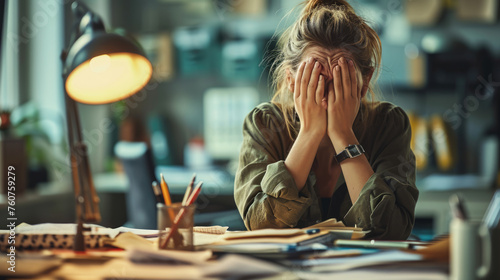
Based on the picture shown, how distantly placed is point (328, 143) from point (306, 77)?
0.19 m

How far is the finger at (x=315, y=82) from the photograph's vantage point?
1163 millimetres

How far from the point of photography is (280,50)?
4.34ft

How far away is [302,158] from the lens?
1.16 m

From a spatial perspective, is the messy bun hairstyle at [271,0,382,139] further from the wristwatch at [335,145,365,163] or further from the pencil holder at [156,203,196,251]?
the pencil holder at [156,203,196,251]

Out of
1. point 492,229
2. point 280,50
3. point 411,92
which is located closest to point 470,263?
point 492,229

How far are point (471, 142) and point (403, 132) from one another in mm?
1972

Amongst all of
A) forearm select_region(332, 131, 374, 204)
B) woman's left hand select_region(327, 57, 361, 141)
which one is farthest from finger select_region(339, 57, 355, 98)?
forearm select_region(332, 131, 374, 204)

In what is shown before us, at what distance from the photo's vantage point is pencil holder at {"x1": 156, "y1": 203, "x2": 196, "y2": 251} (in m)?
0.81

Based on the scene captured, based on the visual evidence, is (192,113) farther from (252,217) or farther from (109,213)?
(252,217)

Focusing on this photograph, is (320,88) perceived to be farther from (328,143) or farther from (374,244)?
(374,244)

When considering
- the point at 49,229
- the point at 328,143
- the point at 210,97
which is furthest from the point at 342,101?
the point at 210,97

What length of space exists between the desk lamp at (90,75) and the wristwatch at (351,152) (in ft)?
1.50

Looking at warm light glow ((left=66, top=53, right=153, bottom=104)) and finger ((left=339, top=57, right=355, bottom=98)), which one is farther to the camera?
finger ((left=339, top=57, right=355, bottom=98))

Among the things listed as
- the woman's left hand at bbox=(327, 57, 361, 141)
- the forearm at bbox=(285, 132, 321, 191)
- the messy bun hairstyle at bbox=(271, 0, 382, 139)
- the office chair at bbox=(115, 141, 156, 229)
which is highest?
the messy bun hairstyle at bbox=(271, 0, 382, 139)
